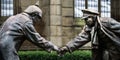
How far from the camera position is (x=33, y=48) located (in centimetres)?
2662

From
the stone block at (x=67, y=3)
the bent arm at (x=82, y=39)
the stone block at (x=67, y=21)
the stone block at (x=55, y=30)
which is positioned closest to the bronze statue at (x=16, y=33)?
the bent arm at (x=82, y=39)

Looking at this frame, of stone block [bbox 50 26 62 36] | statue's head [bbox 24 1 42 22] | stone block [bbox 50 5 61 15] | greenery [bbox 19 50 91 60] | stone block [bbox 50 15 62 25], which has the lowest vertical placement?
greenery [bbox 19 50 91 60]

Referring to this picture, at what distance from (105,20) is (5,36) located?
7.28 feet

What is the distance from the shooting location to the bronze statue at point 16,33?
1349 cm

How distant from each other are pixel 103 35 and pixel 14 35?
1931mm

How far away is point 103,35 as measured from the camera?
1380cm

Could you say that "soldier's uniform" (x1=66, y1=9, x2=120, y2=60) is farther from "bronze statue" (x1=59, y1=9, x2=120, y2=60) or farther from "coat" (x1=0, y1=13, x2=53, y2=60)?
"coat" (x1=0, y1=13, x2=53, y2=60)

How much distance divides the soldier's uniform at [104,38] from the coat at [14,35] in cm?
119

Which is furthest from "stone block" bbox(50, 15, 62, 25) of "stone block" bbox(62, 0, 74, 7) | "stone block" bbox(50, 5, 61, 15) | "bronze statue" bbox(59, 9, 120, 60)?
"bronze statue" bbox(59, 9, 120, 60)

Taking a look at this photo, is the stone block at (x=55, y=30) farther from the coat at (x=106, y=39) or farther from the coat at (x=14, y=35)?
the coat at (x=14, y=35)

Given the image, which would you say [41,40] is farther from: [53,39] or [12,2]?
[12,2]

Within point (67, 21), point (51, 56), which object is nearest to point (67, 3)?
point (67, 21)

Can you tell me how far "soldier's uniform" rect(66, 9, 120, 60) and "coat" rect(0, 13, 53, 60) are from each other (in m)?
1.19

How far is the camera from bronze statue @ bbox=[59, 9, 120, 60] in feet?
45.3
